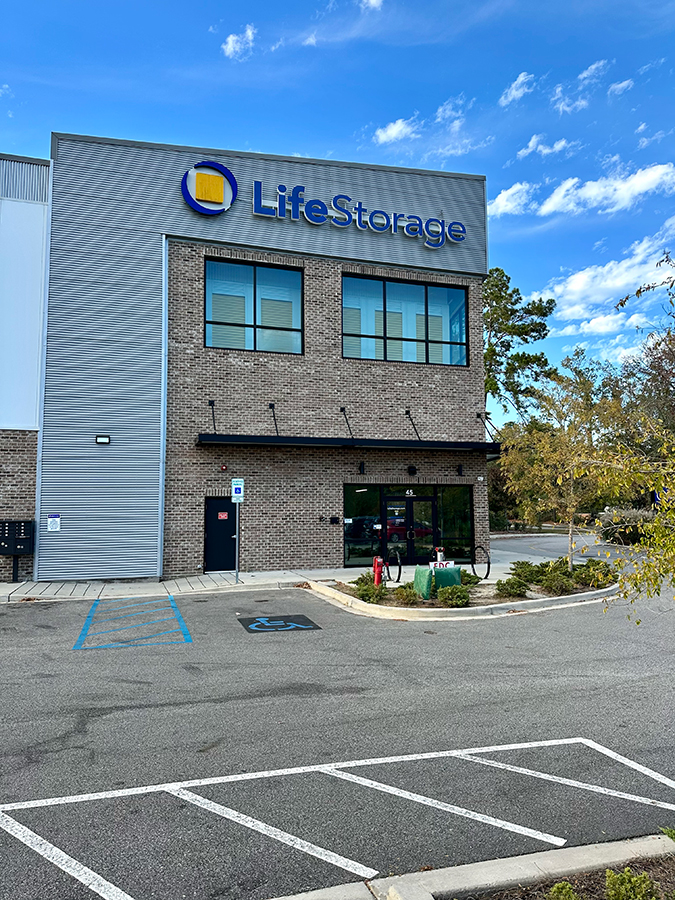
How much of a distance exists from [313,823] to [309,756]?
1.15 meters

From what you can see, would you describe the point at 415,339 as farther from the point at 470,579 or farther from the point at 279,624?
the point at 279,624

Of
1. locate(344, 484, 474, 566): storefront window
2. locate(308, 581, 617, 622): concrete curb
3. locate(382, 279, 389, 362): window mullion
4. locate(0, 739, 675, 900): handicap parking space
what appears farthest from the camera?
locate(382, 279, 389, 362): window mullion

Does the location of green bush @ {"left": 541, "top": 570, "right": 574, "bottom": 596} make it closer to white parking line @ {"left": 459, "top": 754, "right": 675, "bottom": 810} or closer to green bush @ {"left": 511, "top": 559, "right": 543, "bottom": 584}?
green bush @ {"left": 511, "top": 559, "right": 543, "bottom": 584}

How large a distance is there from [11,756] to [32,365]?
13743mm

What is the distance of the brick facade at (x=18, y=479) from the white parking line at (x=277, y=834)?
45.4 ft

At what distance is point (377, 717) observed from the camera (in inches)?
250

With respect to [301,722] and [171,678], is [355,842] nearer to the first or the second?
[301,722]

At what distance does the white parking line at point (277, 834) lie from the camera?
3.69m

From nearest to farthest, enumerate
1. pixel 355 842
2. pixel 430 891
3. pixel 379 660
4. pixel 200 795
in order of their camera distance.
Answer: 1. pixel 430 891
2. pixel 355 842
3. pixel 200 795
4. pixel 379 660

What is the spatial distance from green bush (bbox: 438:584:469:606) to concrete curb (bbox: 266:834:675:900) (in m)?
8.78

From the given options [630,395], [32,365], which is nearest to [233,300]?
[32,365]

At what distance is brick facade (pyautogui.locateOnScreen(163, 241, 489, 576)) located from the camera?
60.0 feet

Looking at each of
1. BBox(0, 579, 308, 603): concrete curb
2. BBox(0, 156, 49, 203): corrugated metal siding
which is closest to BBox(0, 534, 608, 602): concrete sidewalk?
BBox(0, 579, 308, 603): concrete curb

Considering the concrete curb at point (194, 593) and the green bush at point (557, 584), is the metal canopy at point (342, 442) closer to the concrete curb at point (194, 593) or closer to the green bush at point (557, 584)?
the concrete curb at point (194, 593)
